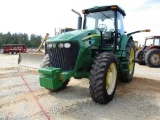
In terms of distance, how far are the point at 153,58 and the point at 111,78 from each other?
712 cm

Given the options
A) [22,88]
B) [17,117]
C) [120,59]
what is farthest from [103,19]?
[17,117]

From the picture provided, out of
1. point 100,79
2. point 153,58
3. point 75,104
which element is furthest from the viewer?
point 153,58

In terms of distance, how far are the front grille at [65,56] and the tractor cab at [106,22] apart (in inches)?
40.9

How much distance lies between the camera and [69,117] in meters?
3.46

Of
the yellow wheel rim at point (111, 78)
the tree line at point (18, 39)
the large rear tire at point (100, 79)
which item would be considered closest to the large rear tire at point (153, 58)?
the yellow wheel rim at point (111, 78)

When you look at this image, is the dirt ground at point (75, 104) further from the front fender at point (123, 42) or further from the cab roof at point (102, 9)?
the cab roof at point (102, 9)

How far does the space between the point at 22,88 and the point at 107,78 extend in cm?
242

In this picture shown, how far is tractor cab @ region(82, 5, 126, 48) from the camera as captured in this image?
522cm

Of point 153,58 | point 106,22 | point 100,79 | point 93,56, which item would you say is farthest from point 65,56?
point 153,58

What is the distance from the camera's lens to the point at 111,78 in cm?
445

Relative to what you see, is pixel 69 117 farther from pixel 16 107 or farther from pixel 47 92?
pixel 47 92

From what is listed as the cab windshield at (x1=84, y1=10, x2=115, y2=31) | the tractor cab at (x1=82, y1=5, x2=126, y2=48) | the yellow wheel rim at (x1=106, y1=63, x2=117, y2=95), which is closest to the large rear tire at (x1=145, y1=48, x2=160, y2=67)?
the tractor cab at (x1=82, y1=5, x2=126, y2=48)

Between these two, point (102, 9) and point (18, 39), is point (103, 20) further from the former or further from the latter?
point (18, 39)

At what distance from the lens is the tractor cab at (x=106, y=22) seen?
205 inches
